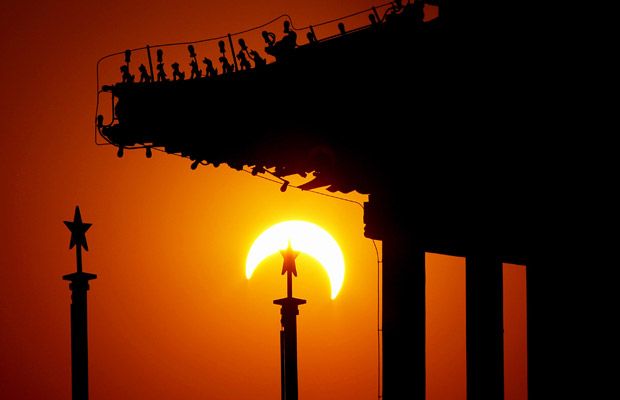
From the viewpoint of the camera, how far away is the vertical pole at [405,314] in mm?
6816

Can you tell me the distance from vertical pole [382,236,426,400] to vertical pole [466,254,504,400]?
745mm

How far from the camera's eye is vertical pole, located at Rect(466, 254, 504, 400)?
5.86 metres

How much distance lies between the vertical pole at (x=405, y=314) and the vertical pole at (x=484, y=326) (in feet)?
2.44

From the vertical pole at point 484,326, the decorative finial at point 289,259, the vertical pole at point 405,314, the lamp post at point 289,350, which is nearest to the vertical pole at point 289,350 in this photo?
the lamp post at point 289,350

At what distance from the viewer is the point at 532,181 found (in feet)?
17.5

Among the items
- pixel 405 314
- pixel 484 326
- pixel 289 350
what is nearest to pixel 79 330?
pixel 289 350

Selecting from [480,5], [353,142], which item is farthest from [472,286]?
[480,5]

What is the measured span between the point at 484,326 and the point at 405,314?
0.98m

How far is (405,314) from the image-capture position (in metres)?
6.81

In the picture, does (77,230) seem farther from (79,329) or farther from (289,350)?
(289,350)

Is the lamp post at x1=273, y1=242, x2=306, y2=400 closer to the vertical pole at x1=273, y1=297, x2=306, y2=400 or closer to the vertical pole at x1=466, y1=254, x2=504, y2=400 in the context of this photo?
the vertical pole at x1=273, y1=297, x2=306, y2=400

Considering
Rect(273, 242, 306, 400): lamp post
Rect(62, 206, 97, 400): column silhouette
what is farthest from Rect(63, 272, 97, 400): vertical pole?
Rect(273, 242, 306, 400): lamp post

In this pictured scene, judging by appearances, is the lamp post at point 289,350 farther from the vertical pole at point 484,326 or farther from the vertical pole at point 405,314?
the vertical pole at point 484,326

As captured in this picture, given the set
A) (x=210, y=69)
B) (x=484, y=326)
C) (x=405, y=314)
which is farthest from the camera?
(x=210, y=69)
